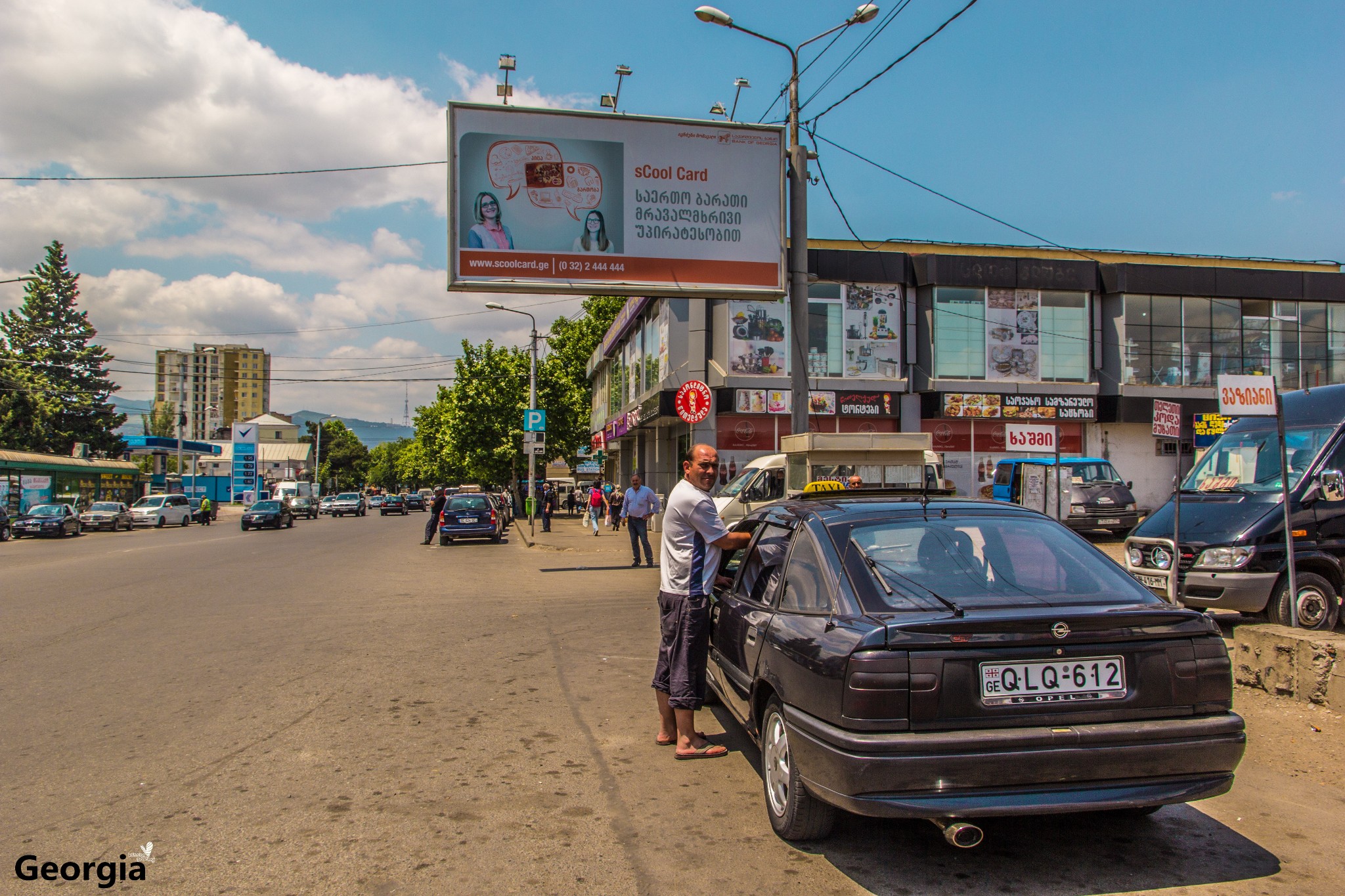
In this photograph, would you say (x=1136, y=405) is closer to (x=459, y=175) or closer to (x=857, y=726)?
(x=459, y=175)

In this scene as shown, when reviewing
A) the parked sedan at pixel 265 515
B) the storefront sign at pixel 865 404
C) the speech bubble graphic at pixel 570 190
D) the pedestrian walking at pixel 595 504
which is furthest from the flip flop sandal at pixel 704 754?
the parked sedan at pixel 265 515

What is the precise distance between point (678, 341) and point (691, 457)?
69.1 ft

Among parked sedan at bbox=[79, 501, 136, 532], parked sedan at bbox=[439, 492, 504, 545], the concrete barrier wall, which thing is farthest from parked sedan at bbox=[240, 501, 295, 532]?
the concrete barrier wall

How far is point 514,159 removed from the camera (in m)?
13.7

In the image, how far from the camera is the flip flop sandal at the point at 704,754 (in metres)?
4.87

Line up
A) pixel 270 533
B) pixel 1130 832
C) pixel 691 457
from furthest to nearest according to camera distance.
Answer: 1. pixel 270 533
2. pixel 691 457
3. pixel 1130 832

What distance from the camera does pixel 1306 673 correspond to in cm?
577

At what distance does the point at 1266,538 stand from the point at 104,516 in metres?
40.9

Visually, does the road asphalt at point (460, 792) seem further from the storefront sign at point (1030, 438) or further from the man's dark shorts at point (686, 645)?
the storefront sign at point (1030, 438)

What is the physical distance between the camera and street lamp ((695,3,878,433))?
12.7 meters

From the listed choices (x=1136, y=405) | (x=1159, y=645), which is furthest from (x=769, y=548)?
(x=1136, y=405)

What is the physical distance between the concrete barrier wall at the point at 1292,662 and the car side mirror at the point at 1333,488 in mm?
2420

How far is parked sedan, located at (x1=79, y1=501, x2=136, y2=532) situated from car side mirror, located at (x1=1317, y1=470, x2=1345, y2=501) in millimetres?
41242

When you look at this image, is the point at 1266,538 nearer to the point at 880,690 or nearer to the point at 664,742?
the point at 664,742
